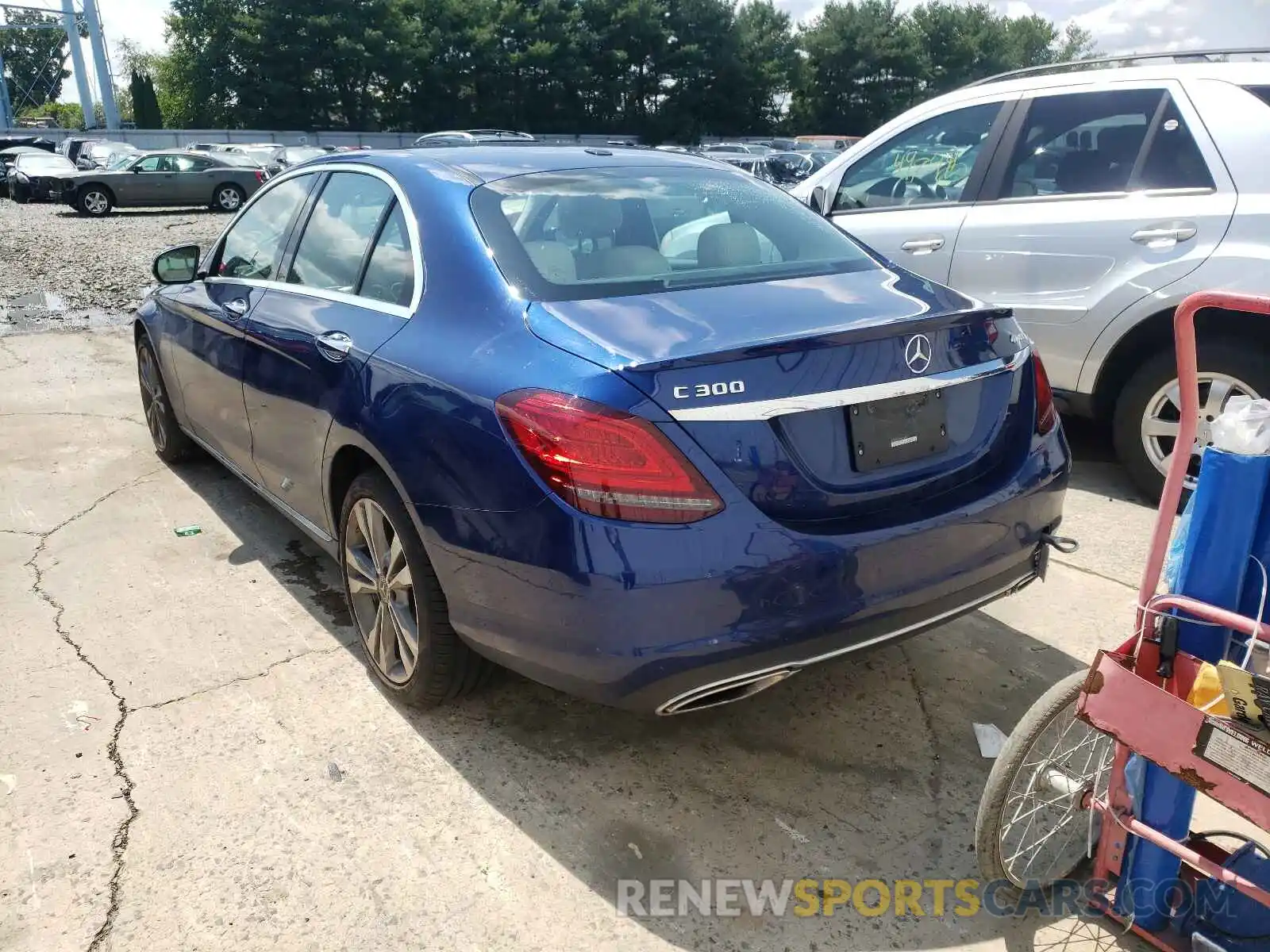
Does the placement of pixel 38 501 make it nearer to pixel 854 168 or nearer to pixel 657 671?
pixel 657 671

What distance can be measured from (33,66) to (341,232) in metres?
108

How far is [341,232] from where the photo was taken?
11.3ft

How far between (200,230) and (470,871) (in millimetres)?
17701

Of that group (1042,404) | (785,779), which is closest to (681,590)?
(785,779)

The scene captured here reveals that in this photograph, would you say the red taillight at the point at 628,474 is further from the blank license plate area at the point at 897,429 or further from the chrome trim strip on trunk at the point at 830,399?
the blank license plate area at the point at 897,429

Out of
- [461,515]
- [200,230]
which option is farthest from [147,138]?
[461,515]

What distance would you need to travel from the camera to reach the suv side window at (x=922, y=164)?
5133mm

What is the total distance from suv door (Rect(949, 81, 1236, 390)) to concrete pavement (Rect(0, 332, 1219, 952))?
122 centimetres

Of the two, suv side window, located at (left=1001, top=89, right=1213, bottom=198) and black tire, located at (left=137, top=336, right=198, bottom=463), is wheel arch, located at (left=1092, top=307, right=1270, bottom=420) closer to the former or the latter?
suv side window, located at (left=1001, top=89, right=1213, bottom=198)

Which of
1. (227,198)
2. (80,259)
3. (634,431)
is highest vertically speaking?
(227,198)

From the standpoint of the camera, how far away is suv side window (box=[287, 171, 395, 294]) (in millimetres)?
3254

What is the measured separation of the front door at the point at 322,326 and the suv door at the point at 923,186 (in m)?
2.65

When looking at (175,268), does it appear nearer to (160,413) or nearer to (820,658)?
(160,413)

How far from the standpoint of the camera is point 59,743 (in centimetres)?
291
